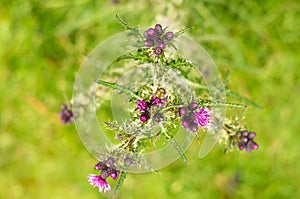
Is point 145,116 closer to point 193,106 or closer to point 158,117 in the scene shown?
point 158,117

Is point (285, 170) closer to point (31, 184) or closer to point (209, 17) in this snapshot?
point (209, 17)

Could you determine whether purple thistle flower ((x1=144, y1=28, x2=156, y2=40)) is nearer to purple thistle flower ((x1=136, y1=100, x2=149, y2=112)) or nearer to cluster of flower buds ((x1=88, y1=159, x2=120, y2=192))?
purple thistle flower ((x1=136, y1=100, x2=149, y2=112))

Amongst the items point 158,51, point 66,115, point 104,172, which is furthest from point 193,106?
point 66,115

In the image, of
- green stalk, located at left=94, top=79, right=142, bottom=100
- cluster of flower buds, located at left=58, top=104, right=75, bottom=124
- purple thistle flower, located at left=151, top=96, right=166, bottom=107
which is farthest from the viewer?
cluster of flower buds, located at left=58, top=104, right=75, bottom=124

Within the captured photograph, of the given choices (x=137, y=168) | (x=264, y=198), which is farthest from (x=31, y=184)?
(x=137, y=168)

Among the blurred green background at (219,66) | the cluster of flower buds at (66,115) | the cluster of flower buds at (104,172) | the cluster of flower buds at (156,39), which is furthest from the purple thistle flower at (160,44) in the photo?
the blurred green background at (219,66)

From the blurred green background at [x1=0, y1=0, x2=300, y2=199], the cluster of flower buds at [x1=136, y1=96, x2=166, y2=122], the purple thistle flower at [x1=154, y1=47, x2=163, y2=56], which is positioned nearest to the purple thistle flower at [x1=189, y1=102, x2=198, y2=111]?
the cluster of flower buds at [x1=136, y1=96, x2=166, y2=122]
